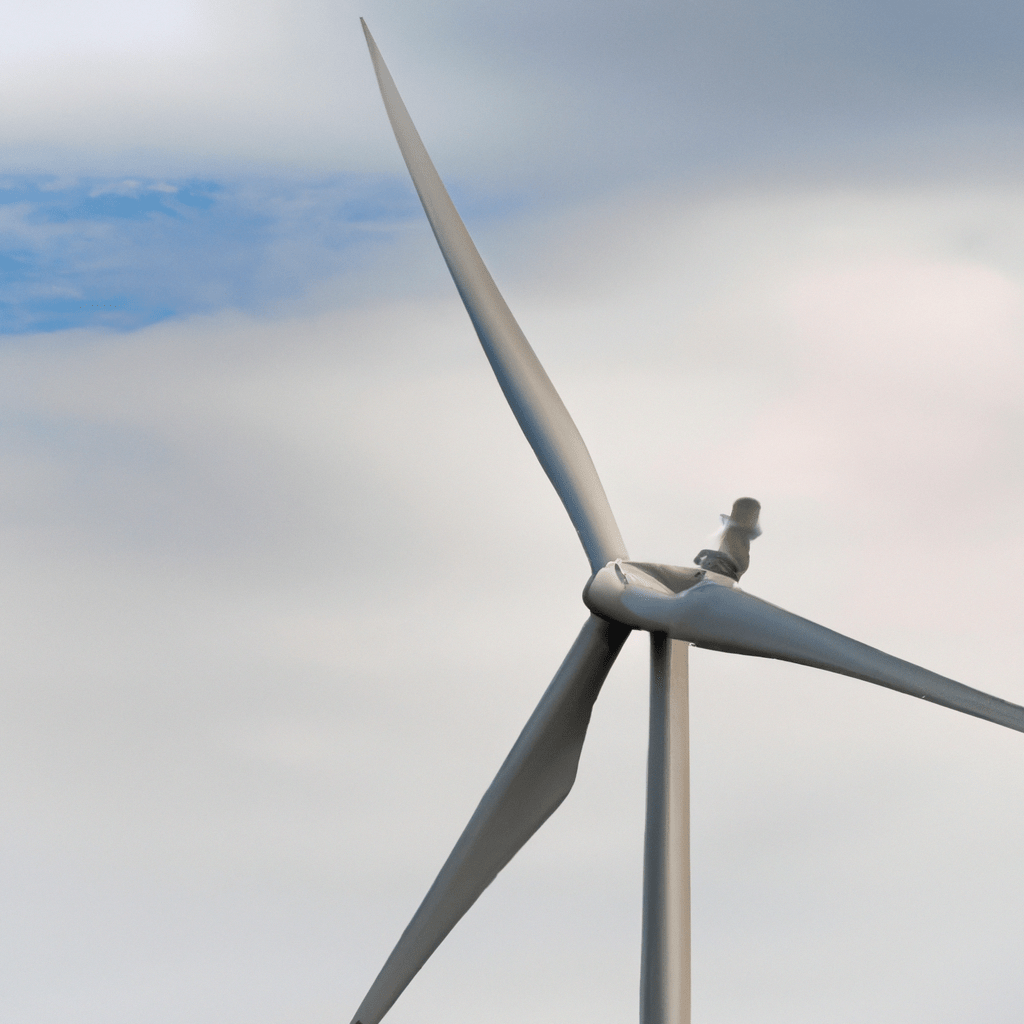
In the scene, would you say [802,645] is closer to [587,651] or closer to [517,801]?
[587,651]

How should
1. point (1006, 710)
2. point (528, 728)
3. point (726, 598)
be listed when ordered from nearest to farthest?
point (1006, 710) < point (726, 598) < point (528, 728)

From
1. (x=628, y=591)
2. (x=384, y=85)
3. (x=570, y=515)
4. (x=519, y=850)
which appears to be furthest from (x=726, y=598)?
(x=384, y=85)

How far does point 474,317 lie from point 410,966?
7.68m

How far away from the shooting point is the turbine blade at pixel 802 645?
12.2 m

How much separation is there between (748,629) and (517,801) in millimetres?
4423

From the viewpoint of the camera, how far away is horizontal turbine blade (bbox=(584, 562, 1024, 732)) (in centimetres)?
1240

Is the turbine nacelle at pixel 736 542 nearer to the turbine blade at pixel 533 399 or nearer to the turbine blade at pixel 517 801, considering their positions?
the turbine blade at pixel 533 399

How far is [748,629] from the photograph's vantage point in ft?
47.9

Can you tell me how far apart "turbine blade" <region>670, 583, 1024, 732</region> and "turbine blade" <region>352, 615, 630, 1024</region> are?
1817 mm

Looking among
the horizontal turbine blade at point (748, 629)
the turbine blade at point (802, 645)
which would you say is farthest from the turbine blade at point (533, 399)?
the turbine blade at point (802, 645)

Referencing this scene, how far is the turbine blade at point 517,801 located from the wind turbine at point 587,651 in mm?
12

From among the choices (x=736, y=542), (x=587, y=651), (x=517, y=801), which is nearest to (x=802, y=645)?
(x=736, y=542)

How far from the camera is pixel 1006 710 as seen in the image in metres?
12.0

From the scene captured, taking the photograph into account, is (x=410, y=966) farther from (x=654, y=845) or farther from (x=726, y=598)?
(x=726, y=598)
